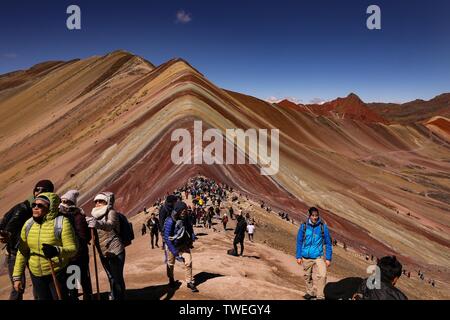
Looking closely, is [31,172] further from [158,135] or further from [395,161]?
[395,161]

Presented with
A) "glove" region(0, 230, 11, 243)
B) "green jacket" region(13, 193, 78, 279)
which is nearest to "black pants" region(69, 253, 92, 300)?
"green jacket" region(13, 193, 78, 279)

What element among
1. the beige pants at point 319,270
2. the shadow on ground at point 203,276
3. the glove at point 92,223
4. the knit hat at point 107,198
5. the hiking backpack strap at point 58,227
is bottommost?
the shadow on ground at point 203,276

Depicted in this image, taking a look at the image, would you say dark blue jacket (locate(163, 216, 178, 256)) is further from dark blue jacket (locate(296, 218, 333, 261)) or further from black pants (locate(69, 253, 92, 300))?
dark blue jacket (locate(296, 218, 333, 261))

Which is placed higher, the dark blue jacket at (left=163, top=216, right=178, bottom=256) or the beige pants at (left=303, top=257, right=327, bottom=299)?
the dark blue jacket at (left=163, top=216, right=178, bottom=256)

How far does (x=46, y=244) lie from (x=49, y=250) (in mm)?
83

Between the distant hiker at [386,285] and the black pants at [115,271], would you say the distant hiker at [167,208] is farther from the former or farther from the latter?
the distant hiker at [386,285]

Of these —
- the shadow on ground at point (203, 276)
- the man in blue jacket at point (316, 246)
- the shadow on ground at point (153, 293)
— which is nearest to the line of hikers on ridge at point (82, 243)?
the man in blue jacket at point (316, 246)

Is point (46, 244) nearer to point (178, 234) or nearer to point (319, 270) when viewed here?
point (178, 234)

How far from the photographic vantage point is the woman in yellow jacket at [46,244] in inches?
194

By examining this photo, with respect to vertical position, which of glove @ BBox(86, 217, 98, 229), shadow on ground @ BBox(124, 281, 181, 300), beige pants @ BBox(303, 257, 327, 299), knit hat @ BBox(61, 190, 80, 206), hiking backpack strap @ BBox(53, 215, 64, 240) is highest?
knit hat @ BBox(61, 190, 80, 206)

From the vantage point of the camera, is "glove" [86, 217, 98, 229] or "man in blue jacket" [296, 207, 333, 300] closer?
"glove" [86, 217, 98, 229]

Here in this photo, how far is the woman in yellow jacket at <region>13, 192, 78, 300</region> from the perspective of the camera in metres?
4.94

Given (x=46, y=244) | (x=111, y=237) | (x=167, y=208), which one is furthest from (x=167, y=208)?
(x=46, y=244)
